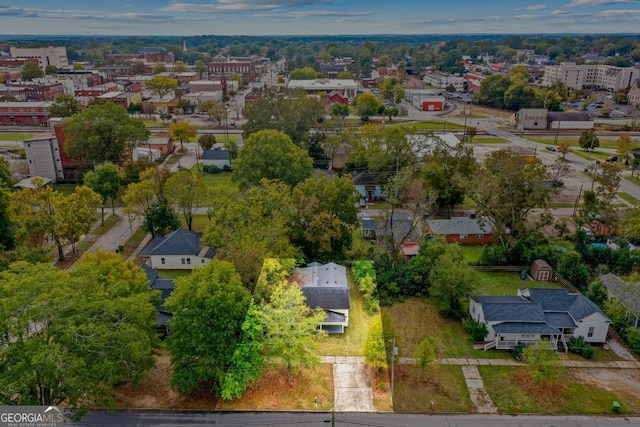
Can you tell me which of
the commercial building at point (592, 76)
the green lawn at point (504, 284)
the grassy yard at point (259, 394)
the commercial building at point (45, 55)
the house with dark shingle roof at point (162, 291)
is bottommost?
the green lawn at point (504, 284)

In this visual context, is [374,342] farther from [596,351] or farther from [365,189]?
[365,189]

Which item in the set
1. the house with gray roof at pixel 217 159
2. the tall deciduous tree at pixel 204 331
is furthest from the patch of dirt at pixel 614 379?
the house with gray roof at pixel 217 159

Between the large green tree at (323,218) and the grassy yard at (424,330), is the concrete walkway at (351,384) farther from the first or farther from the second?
the large green tree at (323,218)

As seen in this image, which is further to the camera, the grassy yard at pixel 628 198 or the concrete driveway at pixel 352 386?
the grassy yard at pixel 628 198

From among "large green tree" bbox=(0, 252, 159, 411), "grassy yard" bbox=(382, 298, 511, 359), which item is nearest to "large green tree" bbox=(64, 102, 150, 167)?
"large green tree" bbox=(0, 252, 159, 411)

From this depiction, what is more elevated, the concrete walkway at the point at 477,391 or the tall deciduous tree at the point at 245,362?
the tall deciduous tree at the point at 245,362

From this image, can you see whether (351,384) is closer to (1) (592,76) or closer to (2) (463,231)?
(2) (463,231)

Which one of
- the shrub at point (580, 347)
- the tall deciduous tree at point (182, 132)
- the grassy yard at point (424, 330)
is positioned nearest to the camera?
the shrub at point (580, 347)

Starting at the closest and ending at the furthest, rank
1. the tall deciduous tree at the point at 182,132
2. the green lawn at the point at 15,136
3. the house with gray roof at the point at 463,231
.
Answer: the house with gray roof at the point at 463,231 < the tall deciduous tree at the point at 182,132 < the green lawn at the point at 15,136
